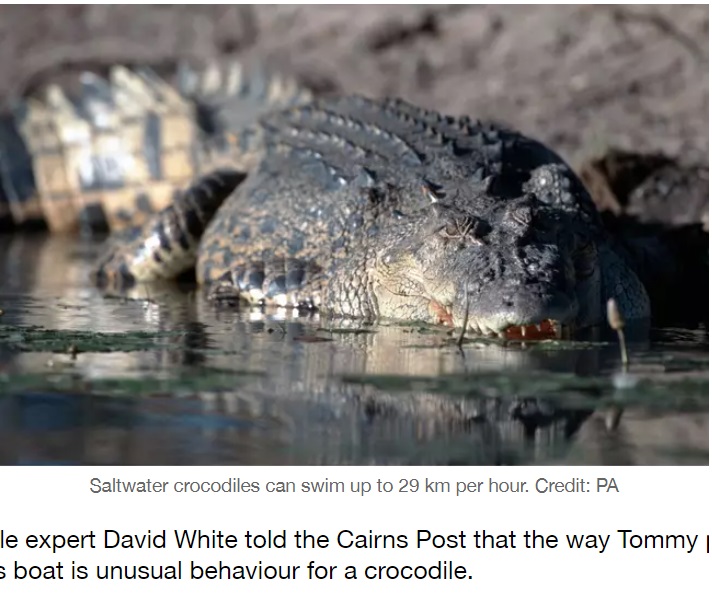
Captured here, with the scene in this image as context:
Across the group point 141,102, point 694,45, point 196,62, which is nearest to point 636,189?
point 694,45

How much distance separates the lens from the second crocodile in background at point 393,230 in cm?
458

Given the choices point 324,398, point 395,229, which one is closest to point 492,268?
point 395,229

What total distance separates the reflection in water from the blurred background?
3.65m

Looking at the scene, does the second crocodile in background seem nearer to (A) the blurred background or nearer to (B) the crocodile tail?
(B) the crocodile tail

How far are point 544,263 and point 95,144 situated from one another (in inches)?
202

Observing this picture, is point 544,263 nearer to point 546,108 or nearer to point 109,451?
point 109,451

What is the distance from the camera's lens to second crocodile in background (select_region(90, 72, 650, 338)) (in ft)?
15.0

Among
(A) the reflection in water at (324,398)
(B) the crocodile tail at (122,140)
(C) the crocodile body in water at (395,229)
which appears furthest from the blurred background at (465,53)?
(A) the reflection in water at (324,398)

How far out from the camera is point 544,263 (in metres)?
4.49

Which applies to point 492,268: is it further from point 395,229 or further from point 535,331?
point 395,229

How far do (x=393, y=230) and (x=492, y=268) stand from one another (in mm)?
770

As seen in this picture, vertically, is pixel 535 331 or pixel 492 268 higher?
pixel 492 268

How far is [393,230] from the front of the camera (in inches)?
206

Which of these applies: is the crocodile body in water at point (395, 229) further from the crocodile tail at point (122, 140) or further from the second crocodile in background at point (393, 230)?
the crocodile tail at point (122, 140)
